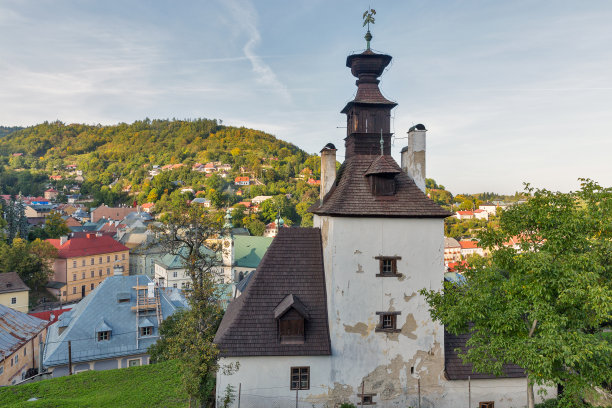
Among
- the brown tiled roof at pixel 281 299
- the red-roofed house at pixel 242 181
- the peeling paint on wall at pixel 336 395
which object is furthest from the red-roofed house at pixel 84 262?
the red-roofed house at pixel 242 181

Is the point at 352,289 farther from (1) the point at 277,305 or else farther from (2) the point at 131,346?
(2) the point at 131,346

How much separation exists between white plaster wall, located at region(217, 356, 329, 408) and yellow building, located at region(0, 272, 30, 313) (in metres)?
41.8

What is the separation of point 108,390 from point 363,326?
41.0 ft

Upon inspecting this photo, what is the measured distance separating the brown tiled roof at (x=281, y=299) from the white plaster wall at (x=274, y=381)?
36 cm

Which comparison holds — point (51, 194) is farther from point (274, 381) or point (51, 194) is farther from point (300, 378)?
point (300, 378)

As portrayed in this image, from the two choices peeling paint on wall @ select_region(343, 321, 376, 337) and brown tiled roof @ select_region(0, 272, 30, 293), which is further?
brown tiled roof @ select_region(0, 272, 30, 293)

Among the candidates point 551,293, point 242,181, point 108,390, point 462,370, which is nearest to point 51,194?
point 242,181

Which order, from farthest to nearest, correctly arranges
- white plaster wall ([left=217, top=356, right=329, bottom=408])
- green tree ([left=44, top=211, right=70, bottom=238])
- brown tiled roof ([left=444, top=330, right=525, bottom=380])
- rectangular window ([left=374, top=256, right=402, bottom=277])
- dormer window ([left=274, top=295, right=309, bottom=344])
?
1. green tree ([left=44, top=211, right=70, bottom=238])
2. brown tiled roof ([left=444, top=330, right=525, bottom=380])
3. rectangular window ([left=374, top=256, right=402, bottom=277])
4. dormer window ([left=274, top=295, right=309, bottom=344])
5. white plaster wall ([left=217, top=356, right=329, bottom=408])

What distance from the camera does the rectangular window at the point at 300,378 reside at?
13.3m

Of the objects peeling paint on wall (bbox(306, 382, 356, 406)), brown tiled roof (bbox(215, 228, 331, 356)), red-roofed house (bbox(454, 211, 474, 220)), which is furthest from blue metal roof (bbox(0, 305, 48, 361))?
red-roofed house (bbox(454, 211, 474, 220))

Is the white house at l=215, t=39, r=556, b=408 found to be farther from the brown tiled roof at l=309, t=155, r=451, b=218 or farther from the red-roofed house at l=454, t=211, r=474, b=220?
the red-roofed house at l=454, t=211, r=474, b=220

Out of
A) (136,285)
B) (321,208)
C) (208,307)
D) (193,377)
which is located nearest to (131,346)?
(136,285)

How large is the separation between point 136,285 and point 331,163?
21.5m

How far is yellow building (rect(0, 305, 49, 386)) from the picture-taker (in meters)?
21.9
